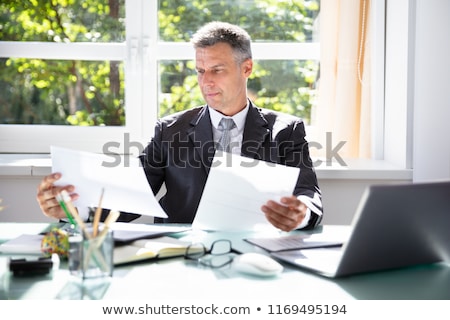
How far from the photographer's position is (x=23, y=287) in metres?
1.26

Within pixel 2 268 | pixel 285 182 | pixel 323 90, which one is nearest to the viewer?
pixel 2 268

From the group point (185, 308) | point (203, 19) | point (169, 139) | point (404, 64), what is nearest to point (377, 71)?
point (404, 64)

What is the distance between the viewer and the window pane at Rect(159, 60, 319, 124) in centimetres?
319

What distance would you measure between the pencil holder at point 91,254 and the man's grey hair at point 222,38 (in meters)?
1.21

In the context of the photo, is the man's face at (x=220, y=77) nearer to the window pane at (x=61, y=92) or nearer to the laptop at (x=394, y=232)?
the window pane at (x=61, y=92)

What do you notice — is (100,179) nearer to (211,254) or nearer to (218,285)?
(211,254)

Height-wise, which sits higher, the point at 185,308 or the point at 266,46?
the point at 266,46

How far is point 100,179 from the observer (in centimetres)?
179

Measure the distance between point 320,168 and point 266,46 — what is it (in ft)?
2.31

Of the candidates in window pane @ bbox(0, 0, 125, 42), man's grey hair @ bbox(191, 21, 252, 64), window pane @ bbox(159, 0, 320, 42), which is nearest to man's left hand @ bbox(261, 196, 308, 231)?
man's grey hair @ bbox(191, 21, 252, 64)

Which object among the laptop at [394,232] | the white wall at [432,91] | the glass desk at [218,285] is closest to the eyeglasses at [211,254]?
the glass desk at [218,285]

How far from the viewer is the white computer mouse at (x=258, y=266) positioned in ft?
4.38

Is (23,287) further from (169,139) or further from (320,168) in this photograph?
(320,168)

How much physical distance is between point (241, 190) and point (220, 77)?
2.53ft
